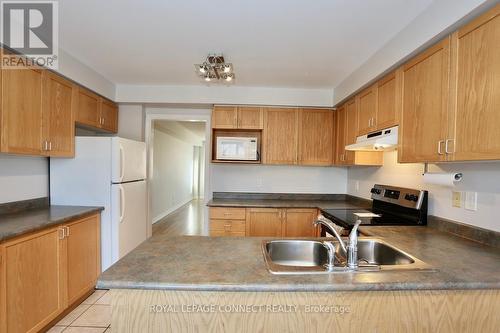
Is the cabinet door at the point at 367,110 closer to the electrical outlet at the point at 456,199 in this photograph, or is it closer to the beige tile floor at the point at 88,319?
the electrical outlet at the point at 456,199

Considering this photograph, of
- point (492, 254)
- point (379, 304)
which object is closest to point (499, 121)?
point (492, 254)

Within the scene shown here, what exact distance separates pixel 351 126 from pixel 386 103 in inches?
29.0

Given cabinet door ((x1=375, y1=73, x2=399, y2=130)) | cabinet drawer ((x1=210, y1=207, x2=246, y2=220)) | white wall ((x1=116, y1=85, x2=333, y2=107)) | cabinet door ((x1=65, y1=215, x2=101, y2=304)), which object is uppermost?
white wall ((x1=116, y1=85, x2=333, y2=107))

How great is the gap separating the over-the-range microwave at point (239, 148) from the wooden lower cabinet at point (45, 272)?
1.65 m

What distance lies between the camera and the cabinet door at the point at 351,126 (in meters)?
2.88

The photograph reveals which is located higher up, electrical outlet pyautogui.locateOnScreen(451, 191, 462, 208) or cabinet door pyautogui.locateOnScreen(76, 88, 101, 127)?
cabinet door pyautogui.locateOnScreen(76, 88, 101, 127)

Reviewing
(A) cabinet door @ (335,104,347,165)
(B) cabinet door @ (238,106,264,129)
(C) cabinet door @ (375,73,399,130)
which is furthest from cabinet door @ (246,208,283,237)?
(C) cabinet door @ (375,73,399,130)

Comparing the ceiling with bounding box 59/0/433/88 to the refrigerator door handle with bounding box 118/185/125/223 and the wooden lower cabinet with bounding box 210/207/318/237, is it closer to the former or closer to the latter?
the refrigerator door handle with bounding box 118/185/125/223

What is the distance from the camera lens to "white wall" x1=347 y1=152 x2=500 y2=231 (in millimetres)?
1612

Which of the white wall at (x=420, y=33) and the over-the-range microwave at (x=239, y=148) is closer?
the white wall at (x=420, y=33)

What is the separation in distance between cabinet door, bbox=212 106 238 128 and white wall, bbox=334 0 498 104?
153 centimetres

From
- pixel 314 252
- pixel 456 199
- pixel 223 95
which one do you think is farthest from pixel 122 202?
pixel 456 199

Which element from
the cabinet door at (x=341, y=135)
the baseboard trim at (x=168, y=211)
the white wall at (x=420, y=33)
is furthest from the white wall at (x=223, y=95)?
the baseboard trim at (x=168, y=211)

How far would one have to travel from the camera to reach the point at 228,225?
10.7ft
